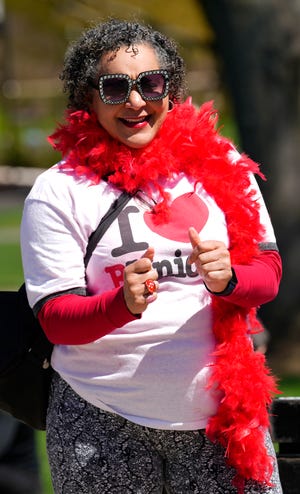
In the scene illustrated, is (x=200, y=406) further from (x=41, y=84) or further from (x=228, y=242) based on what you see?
(x=41, y=84)

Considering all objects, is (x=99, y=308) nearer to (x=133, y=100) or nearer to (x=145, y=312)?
(x=145, y=312)

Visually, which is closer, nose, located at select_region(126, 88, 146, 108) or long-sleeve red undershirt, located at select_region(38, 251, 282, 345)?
long-sleeve red undershirt, located at select_region(38, 251, 282, 345)

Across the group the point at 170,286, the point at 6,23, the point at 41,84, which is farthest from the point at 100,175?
the point at 41,84

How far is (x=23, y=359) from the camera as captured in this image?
8.45 feet

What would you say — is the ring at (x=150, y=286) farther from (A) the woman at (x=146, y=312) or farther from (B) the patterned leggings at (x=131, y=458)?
(B) the patterned leggings at (x=131, y=458)

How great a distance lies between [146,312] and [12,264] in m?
11.6

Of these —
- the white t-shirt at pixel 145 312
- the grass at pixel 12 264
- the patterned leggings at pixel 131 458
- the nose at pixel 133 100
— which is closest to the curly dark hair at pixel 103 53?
the nose at pixel 133 100

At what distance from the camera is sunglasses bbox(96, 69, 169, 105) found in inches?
97.2

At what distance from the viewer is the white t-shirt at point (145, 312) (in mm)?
2396

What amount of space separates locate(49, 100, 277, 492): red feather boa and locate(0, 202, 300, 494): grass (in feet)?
9.42

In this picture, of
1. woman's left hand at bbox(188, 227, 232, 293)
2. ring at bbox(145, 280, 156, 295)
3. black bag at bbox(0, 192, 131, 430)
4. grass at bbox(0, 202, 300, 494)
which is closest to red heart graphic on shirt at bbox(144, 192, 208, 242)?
woman's left hand at bbox(188, 227, 232, 293)

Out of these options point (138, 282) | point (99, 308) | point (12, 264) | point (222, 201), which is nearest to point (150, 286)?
point (138, 282)

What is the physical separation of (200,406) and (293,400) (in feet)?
2.36

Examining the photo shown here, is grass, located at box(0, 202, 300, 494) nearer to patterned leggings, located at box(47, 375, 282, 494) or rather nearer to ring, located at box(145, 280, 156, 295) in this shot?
patterned leggings, located at box(47, 375, 282, 494)
